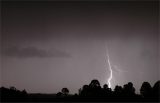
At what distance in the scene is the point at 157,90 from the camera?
43.5m

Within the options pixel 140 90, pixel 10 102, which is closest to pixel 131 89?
pixel 140 90

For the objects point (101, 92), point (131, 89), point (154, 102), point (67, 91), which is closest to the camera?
point (154, 102)

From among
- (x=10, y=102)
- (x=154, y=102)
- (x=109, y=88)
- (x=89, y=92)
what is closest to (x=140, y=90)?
(x=109, y=88)

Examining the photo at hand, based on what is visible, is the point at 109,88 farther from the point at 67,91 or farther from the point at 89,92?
the point at 67,91

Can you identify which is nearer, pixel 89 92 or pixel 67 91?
pixel 89 92

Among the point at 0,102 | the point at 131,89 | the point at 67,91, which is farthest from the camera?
the point at 67,91

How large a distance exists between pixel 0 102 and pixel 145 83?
30.8m

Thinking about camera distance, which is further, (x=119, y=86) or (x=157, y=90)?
(x=119, y=86)

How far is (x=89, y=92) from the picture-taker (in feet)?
157

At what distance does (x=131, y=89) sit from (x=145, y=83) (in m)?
2.92

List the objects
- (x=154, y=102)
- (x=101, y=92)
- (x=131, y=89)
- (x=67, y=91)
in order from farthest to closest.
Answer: (x=67, y=91) < (x=131, y=89) < (x=101, y=92) < (x=154, y=102)

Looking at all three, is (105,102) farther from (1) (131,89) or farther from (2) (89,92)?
(1) (131,89)

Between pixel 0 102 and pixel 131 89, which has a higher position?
pixel 131 89

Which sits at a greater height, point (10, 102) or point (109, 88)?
point (109, 88)
